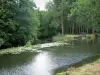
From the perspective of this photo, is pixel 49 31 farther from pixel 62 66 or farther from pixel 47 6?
pixel 62 66

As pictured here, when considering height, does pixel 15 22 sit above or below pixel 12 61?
above

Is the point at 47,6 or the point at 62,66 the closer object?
the point at 62,66

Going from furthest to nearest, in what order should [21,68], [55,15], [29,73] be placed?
1. [55,15]
2. [21,68]
3. [29,73]

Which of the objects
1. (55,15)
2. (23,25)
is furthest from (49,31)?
(23,25)

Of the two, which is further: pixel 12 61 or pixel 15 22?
pixel 15 22

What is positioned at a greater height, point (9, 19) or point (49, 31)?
point (9, 19)

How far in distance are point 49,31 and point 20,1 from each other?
3387 centimetres

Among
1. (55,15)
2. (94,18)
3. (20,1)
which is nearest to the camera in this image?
(94,18)

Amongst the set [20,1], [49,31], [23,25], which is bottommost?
[49,31]

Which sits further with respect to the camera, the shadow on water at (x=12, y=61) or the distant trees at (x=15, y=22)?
the distant trees at (x=15, y=22)

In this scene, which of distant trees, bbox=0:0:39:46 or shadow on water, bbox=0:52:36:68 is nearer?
shadow on water, bbox=0:52:36:68

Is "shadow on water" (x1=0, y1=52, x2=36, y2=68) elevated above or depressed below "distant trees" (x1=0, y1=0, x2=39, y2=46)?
below

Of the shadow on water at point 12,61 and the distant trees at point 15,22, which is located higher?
the distant trees at point 15,22

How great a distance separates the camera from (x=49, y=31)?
8162cm
